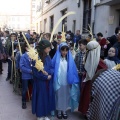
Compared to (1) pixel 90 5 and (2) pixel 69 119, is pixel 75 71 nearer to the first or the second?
(2) pixel 69 119

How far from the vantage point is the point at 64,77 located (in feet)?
14.5

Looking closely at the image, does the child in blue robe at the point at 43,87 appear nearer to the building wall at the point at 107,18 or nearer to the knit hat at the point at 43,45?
the knit hat at the point at 43,45

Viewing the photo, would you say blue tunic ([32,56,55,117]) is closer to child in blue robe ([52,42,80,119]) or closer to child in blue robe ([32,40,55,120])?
child in blue robe ([32,40,55,120])

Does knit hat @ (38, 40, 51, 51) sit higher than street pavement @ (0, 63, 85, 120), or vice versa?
knit hat @ (38, 40, 51, 51)

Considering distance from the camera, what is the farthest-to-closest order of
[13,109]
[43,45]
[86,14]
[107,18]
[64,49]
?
[86,14] → [107,18] → [13,109] → [64,49] → [43,45]

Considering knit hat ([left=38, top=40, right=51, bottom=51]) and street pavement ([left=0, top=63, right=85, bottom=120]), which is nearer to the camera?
knit hat ([left=38, top=40, right=51, bottom=51])

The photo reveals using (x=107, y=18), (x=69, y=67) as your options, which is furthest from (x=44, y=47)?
(x=107, y=18)

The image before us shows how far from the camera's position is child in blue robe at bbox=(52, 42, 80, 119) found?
4.34 meters

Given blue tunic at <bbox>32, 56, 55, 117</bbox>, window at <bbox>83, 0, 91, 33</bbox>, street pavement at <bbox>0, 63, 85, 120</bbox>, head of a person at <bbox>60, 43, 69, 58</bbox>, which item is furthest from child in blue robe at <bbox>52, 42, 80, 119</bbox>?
window at <bbox>83, 0, 91, 33</bbox>

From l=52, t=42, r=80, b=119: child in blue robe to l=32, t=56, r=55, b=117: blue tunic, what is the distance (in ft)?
0.70

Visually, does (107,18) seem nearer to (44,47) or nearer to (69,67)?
(69,67)

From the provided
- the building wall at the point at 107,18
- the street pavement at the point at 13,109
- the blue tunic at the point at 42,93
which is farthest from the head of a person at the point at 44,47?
the building wall at the point at 107,18

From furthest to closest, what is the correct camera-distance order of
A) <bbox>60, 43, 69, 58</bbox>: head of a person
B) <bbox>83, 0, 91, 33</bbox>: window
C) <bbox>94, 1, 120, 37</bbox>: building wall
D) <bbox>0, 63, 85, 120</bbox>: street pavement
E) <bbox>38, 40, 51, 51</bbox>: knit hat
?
<bbox>83, 0, 91, 33</bbox>: window < <bbox>94, 1, 120, 37</bbox>: building wall < <bbox>0, 63, 85, 120</bbox>: street pavement < <bbox>60, 43, 69, 58</bbox>: head of a person < <bbox>38, 40, 51, 51</bbox>: knit hat

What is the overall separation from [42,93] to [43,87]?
11cm
